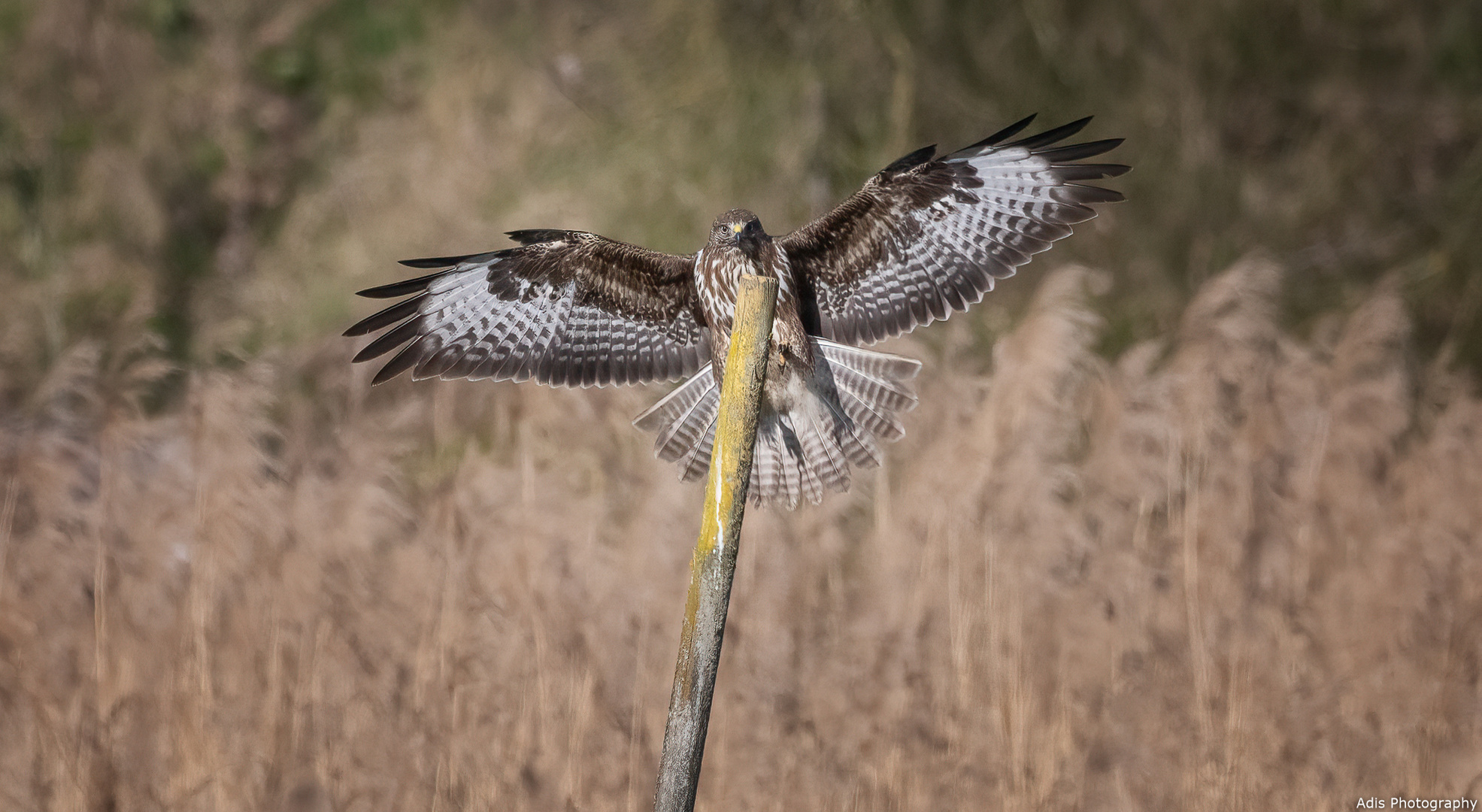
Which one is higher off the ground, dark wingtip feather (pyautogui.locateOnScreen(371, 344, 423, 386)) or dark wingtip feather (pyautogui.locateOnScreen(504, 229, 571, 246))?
dark wingtip feather (pyautogui.locateOnScreen(504, 229, 571, 246))

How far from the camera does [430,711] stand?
4246mm

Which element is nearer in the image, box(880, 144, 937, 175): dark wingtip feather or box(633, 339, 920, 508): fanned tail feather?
box(880, 144, 937, 175): dark wingtip feather

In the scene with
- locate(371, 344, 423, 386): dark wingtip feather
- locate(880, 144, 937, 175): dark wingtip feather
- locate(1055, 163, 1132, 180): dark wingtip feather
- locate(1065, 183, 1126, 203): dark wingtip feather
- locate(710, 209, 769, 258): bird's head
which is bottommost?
locate(371, 344, 423, 386): dark wingtip feather

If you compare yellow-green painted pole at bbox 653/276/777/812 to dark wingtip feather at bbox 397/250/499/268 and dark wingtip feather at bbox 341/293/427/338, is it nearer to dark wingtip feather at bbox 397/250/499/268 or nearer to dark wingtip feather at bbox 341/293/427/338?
dark wingtip feather at bbox 397/250/499/268

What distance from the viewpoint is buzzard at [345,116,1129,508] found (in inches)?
146

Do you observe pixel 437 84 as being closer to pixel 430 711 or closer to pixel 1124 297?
pixel 1124 297

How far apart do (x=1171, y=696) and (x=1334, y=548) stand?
3.65ft

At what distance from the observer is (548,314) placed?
3.91 meters

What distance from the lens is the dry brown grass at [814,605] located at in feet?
13.5

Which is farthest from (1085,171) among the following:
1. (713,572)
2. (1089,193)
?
(713,572)

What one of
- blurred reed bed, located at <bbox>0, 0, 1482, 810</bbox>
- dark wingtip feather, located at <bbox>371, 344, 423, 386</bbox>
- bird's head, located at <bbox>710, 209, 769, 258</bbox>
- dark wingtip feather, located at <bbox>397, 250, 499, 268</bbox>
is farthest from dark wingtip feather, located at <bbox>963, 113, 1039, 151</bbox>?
dark wingtip feather, located at <bbox>371, 344, 423, 386</bbox>

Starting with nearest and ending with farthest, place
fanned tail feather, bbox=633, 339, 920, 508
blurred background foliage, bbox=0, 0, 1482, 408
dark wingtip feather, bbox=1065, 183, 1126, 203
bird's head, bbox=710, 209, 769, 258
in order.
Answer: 1. dark wingtip feather, bbox=1065, 183, 1126, 203
2. bird's head, bbox=710, 209, 769, 258
3. fanned tail feather, bbox=633, 339, 920, 508
4. blurred background foliage, bbox=0, 0, 1482, 408

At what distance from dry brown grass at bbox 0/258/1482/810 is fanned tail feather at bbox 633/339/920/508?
0.68 meters

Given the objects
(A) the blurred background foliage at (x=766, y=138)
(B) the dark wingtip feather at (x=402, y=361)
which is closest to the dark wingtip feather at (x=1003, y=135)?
(B) the dark wingtip feather at (x=402, y=361)
